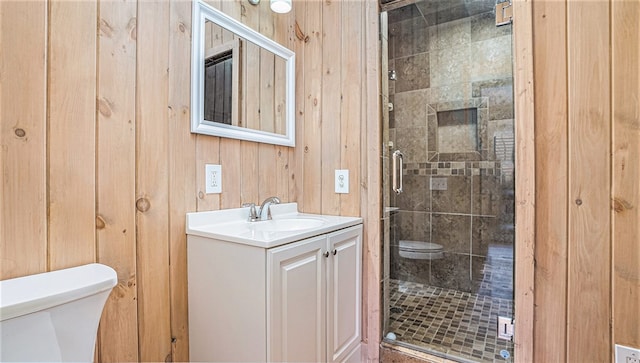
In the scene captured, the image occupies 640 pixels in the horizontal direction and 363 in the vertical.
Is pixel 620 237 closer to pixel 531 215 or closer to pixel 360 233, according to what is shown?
pixel 531 215

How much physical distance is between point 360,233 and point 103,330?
119 cm

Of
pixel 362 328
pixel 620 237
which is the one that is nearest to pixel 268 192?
pixel 362 328

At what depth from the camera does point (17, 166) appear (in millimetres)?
895

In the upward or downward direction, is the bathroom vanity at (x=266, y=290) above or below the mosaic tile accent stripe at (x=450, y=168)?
below

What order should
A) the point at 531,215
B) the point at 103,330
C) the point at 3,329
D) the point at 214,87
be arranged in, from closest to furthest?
1. the point at 3,329
2. the point at 103,330
3. the point at 531,215
4. the point at 214,87

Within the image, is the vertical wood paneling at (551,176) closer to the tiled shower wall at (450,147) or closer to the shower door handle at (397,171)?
the tiled shower wall at (450,147)

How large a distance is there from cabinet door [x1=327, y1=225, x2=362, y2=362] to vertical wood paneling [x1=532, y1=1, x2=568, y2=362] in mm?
809

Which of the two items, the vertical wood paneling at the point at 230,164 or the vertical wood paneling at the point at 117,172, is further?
the vertical wood paneling at the point at 230,164

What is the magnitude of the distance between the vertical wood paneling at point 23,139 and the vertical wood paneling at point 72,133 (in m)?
0.02

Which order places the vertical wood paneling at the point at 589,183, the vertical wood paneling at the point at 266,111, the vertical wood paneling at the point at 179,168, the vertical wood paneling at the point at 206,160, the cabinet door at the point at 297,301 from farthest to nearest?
the vertical wood paneling at the point at 266,111
the vertical wood paneling at the point at 206,160
the vertical wood paneling at the point at 179,168
the vertical wood paneling at the point at 589,183
the cabinet door at the point at 297,301

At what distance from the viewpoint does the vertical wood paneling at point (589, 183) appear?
1.18 m

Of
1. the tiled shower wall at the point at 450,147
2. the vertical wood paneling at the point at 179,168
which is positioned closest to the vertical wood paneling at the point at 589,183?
the tiled shower wall at the point at 450,147

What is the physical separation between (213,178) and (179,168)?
0.57 ft

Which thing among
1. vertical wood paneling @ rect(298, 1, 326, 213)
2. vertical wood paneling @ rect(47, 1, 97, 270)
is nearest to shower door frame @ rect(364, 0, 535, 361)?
vertical wood paneling @ rect(298, 1, 326, 213)
